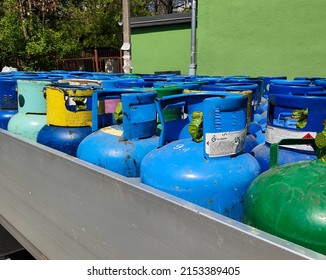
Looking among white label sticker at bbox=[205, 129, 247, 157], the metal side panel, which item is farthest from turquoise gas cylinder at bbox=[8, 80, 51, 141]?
white label sticker at bbox=[205, 129, 247, 157]

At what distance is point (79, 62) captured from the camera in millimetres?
18547

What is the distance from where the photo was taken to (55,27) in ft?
66.6

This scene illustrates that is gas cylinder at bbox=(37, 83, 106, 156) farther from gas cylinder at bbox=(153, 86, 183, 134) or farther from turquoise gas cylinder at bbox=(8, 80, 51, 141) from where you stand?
gas cylinder at bbox=(153, 86, 183, 134)

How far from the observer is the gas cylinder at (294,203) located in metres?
1.20

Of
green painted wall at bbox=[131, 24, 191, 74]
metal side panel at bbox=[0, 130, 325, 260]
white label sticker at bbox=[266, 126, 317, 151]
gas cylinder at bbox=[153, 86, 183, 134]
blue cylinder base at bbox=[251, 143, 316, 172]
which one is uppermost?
green painted wall at bbox=[131, 24, 191, 74]

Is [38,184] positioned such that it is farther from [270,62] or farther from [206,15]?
[206,15]

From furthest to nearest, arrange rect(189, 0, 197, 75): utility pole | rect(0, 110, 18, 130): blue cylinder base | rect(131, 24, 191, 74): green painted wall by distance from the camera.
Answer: rect(131, 24, 191, 74): green painted wall
rect(189, 0, 197, 75): utility pole
rect(0, 110, 18, 130): blue cylinder base

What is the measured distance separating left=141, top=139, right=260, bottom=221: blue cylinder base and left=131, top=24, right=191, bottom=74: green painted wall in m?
8.82

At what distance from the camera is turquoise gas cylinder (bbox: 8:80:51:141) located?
2721 millimetres

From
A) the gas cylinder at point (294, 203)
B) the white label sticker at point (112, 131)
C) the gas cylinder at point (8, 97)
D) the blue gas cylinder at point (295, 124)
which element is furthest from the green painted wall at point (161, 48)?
the gas cylinder at point (294, 203)

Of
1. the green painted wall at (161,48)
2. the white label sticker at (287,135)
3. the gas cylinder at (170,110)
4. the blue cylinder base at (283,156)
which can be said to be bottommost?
the blue cylinder base at (283,156)

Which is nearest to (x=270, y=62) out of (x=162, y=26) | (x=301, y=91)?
(x=162, y=26)

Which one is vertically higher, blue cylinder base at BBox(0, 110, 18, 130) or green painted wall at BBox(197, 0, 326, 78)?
green painted wall at BBox(197, 0, 326, 78)

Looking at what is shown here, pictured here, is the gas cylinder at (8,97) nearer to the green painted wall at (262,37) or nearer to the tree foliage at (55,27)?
the green painted wall at (262,37)
